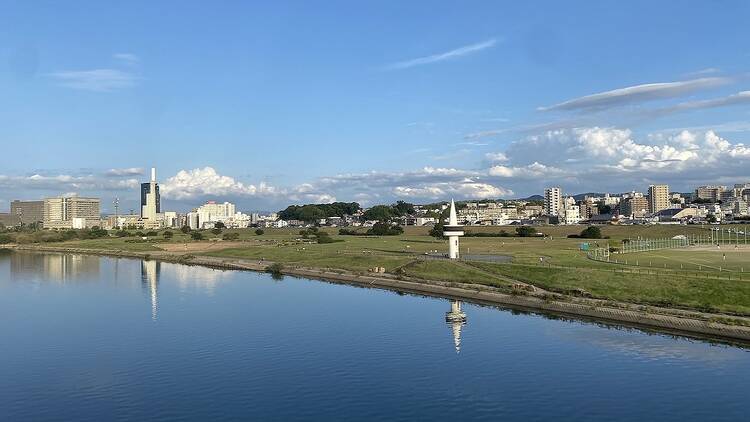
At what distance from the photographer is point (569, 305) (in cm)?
5322

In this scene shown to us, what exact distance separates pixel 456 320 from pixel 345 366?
687 inches

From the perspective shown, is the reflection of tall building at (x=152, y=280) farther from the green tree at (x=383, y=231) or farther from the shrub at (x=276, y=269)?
the green tree at (x=383, y=231)

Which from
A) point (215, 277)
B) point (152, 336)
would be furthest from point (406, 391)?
point (215, 277)

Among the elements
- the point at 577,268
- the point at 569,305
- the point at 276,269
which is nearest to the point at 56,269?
the point at 276,269

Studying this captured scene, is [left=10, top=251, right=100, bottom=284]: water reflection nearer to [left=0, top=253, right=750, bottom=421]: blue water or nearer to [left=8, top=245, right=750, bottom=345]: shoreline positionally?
[left=8, top=245, right=750, bottom=345]: shoreline

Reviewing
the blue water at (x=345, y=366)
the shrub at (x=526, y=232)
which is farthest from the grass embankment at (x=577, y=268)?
the shrub at (x=526, y=232)

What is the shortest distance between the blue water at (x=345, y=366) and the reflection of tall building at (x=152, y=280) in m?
1.31

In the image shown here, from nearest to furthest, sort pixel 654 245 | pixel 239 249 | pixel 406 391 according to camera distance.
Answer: pixel 406 391 → pixel 654 245 → pixel 239 249

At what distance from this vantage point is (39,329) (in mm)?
46781

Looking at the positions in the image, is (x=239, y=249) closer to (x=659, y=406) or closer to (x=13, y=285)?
(x=13, y=285)

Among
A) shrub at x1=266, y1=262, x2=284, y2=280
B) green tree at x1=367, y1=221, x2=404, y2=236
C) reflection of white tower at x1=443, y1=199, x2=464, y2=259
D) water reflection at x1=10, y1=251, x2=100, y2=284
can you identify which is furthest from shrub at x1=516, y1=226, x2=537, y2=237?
water reflection at x1=10, y1=251, x2=100, y2=284

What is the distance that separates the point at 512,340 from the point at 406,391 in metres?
14.1

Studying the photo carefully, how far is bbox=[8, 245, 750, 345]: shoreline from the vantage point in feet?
140

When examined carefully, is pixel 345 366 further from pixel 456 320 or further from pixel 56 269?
pixel 56 269
